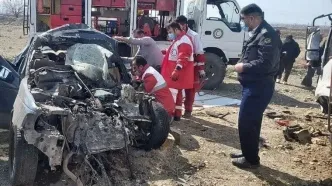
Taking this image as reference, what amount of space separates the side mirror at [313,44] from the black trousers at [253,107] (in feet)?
9.31

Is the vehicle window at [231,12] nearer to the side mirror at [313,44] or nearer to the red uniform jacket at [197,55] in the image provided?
the side mirror at [313,44]

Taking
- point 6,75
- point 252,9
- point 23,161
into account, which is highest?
point 252,9

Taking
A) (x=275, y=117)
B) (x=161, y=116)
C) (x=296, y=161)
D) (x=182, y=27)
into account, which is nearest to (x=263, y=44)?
(x=161, y=116)

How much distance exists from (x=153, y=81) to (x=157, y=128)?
1.28m

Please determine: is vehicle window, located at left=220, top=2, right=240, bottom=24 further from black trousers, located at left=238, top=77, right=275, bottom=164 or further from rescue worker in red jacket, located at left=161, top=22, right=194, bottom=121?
black trousers, located at left=238, top=77, right=275, bottom=164

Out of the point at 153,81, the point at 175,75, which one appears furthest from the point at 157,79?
the point at 175,75

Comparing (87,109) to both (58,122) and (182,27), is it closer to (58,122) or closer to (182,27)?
(58,122)

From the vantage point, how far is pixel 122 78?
5.10 meters

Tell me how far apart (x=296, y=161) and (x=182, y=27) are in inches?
103

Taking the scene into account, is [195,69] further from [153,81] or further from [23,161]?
[23,161]

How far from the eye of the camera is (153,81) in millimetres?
5531

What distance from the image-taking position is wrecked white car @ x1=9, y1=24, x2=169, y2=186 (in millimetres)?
3410

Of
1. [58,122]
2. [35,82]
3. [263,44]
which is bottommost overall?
[58,122]

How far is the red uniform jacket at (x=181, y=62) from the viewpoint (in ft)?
19.9
